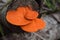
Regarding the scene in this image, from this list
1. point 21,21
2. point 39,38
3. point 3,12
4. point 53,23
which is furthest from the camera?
point 53,23

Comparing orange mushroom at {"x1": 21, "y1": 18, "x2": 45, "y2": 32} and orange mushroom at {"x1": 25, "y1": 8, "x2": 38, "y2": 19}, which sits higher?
orange mushroom at {"x1": 25, "y1": 8, "x2": 38, "y2": 19}

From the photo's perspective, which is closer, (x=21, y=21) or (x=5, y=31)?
(x=21, y=21)

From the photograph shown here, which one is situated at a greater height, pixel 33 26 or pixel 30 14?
pixel 30 14

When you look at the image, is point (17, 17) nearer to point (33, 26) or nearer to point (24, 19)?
point (24, 19)

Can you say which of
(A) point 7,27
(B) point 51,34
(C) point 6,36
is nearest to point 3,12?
(A) point 7,27

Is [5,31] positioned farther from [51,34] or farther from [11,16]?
[51,34]

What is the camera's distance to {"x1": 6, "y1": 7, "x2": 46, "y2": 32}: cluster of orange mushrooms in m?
1.97

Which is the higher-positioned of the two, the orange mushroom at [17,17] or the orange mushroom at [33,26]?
the orange mushroom at [17,17]

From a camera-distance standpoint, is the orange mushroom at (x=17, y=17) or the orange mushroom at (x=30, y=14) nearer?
the orange mushroom at (x=17, y=17)

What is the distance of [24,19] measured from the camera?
2.03 metres

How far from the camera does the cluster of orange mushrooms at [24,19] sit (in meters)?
1.97

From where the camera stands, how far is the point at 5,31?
8.07 feet

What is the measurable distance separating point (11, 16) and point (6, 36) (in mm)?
537

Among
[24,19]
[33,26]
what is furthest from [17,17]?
[33,26]
